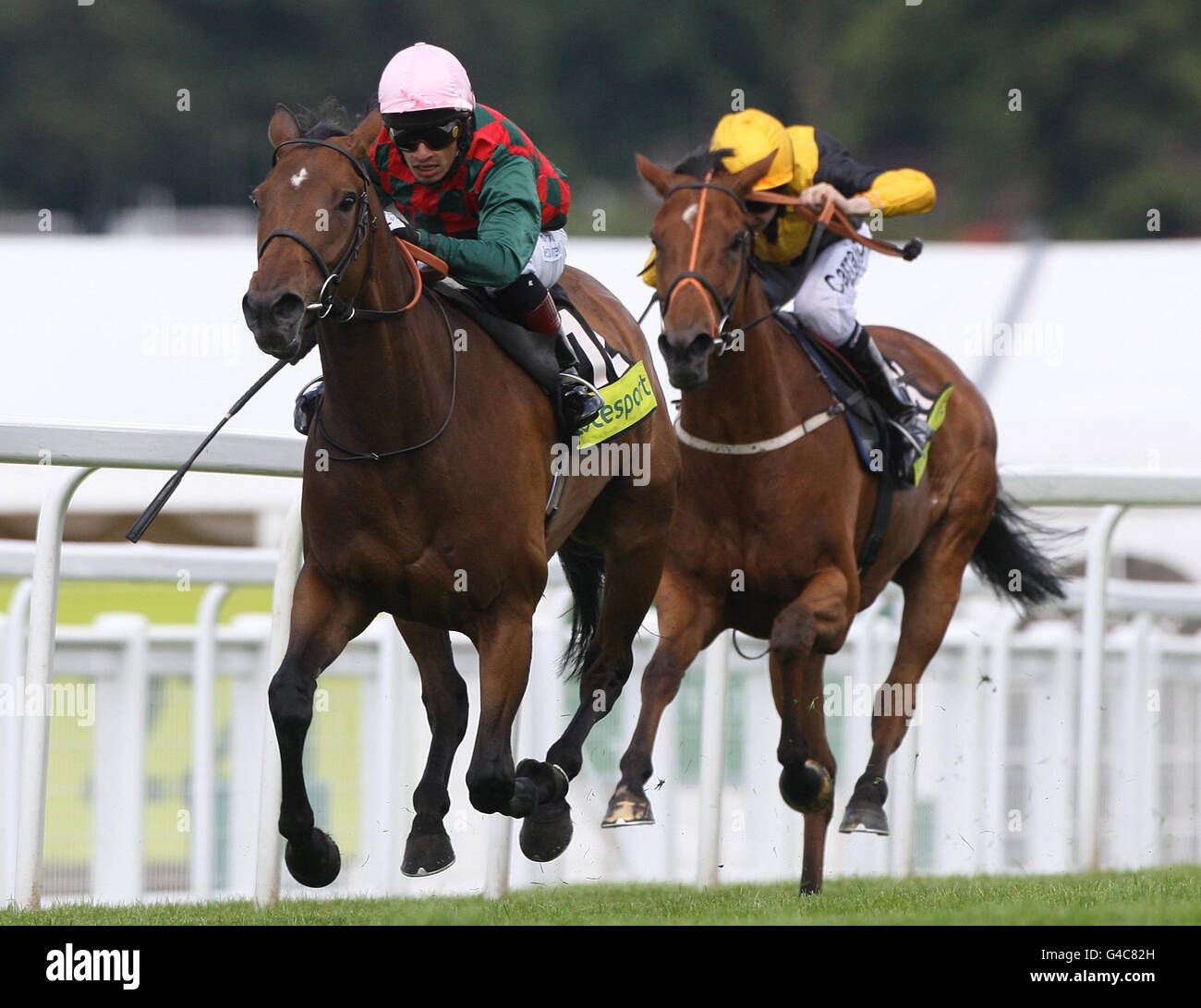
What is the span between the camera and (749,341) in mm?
6398

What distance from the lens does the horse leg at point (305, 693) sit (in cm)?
500

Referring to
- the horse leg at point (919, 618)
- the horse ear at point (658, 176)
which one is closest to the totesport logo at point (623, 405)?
the horse ear at point (658, 176)

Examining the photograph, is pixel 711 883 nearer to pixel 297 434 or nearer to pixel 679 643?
pixel 679 643

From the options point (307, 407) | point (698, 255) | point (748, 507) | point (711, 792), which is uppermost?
point (698, 255)

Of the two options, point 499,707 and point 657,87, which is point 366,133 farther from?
point 657,87

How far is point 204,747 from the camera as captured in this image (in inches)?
287

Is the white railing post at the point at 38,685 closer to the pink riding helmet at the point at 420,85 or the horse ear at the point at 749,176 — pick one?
the pink riding helmet at the point at 420,85

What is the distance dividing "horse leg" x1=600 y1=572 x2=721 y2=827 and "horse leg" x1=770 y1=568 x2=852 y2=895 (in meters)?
0.21

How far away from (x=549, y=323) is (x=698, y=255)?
687mm

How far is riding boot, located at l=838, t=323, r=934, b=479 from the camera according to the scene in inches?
268

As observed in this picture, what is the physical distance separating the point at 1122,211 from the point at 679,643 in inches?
1268

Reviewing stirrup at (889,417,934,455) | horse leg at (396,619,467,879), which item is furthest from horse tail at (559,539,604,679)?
stirrup at (889,417,934,455)

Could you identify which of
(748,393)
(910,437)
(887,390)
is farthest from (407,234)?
(910,437)

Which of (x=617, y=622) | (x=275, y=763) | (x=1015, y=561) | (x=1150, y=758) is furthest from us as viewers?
(x=1150, y=758)
